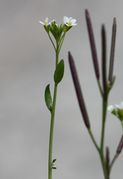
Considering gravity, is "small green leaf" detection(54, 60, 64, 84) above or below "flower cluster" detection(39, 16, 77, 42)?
below

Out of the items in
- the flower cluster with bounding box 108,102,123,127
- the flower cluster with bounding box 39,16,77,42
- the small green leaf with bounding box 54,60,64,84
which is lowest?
the flower cluster with bounding box 108,102,123,127

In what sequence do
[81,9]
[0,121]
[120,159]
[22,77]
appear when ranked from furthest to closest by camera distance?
[81,9], [22,77], [0,121], [120,159]

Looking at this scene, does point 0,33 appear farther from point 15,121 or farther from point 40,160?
point 40,160

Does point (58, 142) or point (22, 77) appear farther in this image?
point (22, 77)

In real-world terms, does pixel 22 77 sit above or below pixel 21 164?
above

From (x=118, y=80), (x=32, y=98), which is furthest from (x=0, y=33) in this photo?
(x=118, y=80)

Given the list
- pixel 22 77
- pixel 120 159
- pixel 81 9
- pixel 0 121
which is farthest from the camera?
pixel 81 9

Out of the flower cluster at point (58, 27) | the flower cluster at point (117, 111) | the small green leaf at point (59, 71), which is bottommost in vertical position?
the flower cluster at point (117, 111)

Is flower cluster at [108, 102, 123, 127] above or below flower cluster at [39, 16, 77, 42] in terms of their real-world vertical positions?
below

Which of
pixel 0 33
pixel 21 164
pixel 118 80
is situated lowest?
pixel 21 164

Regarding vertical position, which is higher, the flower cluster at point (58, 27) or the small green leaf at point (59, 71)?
the flower cluster at point (58, 27)

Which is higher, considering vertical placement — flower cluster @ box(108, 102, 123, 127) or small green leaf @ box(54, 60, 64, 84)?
small green leaf @ box(54, 60, 64, 84)
